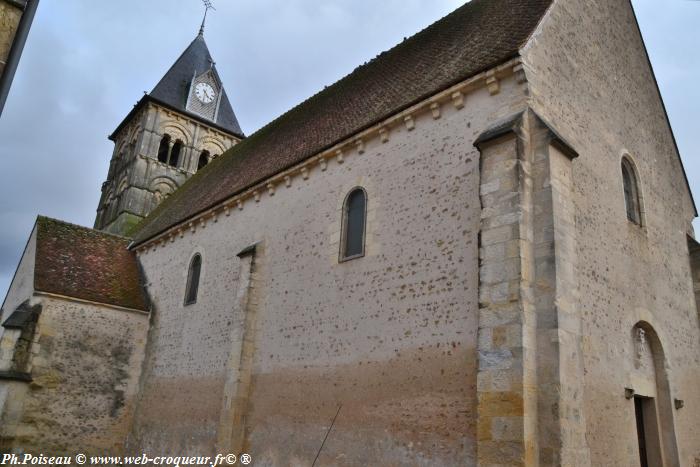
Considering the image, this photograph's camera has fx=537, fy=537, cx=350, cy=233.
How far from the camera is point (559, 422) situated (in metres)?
5.84

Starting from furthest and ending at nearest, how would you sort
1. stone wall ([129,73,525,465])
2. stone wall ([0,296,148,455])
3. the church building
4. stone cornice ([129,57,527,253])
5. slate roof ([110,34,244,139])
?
slate roof ([110,34,244,139]), stone wall ([0,296,148,455]), stone cornice ([129,57,527,253]), stone wall ([129,73,525,465]), the church building

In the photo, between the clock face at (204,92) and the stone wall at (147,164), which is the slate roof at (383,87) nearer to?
the stone wall at (147,164)

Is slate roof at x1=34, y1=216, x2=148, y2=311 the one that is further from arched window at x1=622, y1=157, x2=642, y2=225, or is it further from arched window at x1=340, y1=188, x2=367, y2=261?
arched window at x1=622, y1=157, x2=642, y2=225

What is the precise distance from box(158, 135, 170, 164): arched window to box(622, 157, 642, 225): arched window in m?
22.4

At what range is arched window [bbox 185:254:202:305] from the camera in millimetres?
13789

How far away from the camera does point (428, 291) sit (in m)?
7.75

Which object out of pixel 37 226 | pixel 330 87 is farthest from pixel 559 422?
pixel 37 226

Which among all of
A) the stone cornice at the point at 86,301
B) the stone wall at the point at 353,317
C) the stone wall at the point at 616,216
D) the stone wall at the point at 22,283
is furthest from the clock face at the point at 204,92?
the stone wall at the point at 616,216

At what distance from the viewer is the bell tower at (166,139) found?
25.6 meters

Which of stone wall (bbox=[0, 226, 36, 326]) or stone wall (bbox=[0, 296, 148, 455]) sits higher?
stone wall (bbox=[0, 226, 36, 326])

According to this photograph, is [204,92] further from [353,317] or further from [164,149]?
[353,317]

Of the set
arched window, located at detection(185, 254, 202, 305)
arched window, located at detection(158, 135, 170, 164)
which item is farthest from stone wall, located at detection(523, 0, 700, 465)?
arched window, located at detection(158, 135, 170, 164)

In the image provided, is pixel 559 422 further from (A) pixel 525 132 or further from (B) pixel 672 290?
(B) pixel 672 290

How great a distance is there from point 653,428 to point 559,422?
3753 mm
